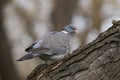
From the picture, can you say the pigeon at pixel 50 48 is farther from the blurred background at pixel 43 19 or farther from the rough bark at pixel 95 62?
the blurred background at pixel 43 19

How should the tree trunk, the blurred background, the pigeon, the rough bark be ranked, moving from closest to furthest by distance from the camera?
the rough bark
the pigeon
the tree trunk
the blurred background

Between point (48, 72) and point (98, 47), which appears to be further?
point (48, 72)

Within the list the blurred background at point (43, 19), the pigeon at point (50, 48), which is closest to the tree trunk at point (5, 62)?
the pigeon at point (50, 48)

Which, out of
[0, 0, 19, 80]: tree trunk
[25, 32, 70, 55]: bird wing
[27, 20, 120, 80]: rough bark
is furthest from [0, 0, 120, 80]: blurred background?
[27, 20, 120, 80]: rough bark

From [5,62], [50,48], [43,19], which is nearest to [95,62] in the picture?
[50,48]

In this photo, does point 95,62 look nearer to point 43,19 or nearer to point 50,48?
point 50,48

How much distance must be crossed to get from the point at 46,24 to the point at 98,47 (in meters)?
8.67

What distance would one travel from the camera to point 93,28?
1216 centimetres

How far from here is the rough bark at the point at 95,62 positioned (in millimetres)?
3486

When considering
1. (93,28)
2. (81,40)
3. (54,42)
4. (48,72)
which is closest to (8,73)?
(54,42)

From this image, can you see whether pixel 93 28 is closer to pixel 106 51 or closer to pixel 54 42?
pixel 54 42

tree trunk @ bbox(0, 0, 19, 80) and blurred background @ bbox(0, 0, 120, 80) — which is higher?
blurred background @ bbox(0, 0, 120, 80)

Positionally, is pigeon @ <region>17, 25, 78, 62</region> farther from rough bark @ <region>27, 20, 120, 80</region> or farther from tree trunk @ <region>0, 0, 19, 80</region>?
tree trunk @ <region>0, 0, 19, 80</region>

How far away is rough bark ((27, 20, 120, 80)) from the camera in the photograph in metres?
3.49
